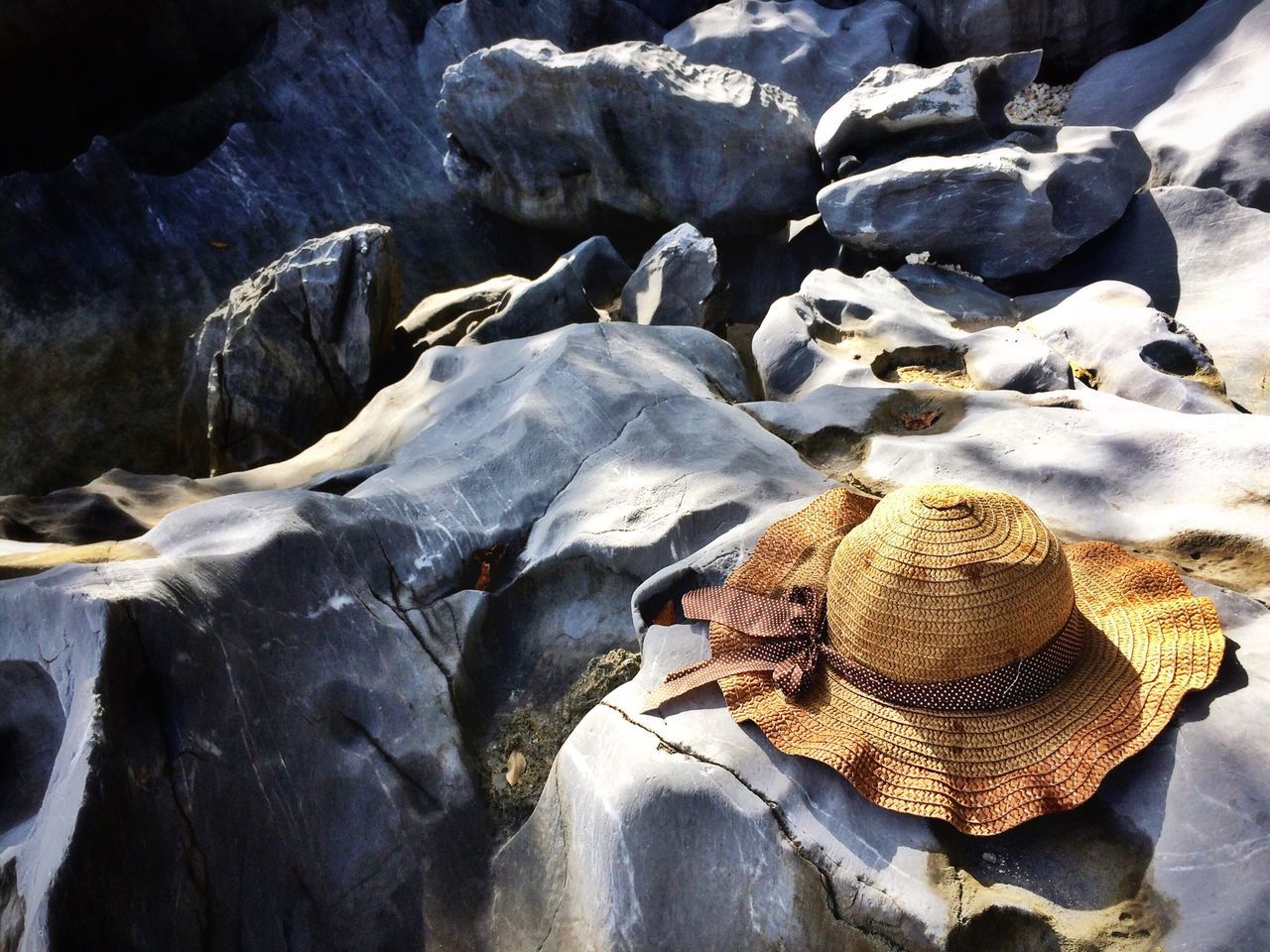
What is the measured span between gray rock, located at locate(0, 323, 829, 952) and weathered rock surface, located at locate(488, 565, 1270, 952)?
474 millimetres

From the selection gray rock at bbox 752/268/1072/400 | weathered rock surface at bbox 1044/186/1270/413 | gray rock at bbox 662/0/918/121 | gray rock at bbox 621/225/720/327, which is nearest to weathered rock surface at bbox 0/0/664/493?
gray rock at bbox 662/0/918/121

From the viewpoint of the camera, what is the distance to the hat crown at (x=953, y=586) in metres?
1.72

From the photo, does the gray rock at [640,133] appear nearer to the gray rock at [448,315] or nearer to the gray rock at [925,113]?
the gray rock at [925,113]

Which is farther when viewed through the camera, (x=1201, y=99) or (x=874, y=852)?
(x=1201, y=99)

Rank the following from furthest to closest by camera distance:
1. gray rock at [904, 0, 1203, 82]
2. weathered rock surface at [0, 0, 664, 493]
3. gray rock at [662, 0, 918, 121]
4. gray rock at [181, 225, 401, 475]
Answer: gray rock at [662, 0, 918, 121] < gray rock at [904, 0, 1203, 82] < weathered rock surface at [0, 0, 664, 493] < gray rock at [181, 225, 401, 475]

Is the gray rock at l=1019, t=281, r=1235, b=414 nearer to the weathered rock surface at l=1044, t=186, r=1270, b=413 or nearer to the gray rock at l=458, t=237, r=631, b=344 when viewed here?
the weathered rock surface at l=1044, t=186, r=1270, b=413

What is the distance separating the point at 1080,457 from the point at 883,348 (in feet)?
5.59

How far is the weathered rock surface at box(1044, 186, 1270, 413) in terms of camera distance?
4398 millimetres

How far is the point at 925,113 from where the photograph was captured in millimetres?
5703

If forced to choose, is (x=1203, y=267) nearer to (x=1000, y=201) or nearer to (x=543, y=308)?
(x=1000, y=201)

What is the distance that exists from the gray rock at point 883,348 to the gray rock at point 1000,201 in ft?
1.92

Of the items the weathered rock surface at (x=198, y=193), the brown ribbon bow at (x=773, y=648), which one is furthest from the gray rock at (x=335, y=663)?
the weathered rock surface at (x=198, y=193)

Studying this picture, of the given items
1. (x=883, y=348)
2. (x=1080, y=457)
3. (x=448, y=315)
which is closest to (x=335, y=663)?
(x=1080, y=457)

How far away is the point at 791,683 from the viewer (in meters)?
1.90
